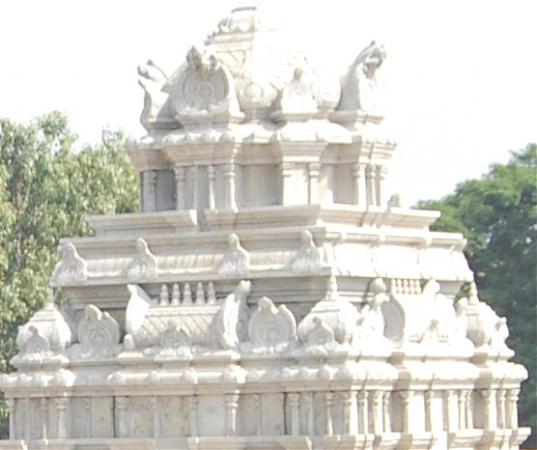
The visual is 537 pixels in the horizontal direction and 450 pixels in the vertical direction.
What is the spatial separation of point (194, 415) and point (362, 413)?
223cm

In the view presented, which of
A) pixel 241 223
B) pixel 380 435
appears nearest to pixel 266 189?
pixel 241 223

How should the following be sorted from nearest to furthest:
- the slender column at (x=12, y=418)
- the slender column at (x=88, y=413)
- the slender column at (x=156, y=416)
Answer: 1. the slender column at (x=156, y=416)
2. the slender column at (x=88, y=413)
3. the slender column at (x=12, y=418)

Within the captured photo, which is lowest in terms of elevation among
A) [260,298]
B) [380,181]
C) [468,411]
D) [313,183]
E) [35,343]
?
[468,411]

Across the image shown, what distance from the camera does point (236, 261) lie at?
2067 inches

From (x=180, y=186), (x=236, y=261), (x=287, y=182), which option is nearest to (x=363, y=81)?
(x=287, y=182)

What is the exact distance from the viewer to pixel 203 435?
52062mm

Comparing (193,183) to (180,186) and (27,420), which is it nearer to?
(180,186)

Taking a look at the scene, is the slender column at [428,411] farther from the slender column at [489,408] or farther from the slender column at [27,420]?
the slender column at [27,420]

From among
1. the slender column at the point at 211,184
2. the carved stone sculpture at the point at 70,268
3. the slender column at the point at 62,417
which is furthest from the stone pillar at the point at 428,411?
the carved stone sculpture at the point at 70,268

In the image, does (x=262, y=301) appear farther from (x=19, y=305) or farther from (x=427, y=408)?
(x=19, y=305)

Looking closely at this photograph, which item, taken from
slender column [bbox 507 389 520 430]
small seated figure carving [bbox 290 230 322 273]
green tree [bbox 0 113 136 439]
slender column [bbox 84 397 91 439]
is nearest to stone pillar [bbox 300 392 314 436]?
small seated figure carving [bbox 290 230 322 273]

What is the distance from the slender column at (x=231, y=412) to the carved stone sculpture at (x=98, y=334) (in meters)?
1.99

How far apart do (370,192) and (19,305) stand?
16751 millimetres

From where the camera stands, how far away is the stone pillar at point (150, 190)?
54125 millimetres
